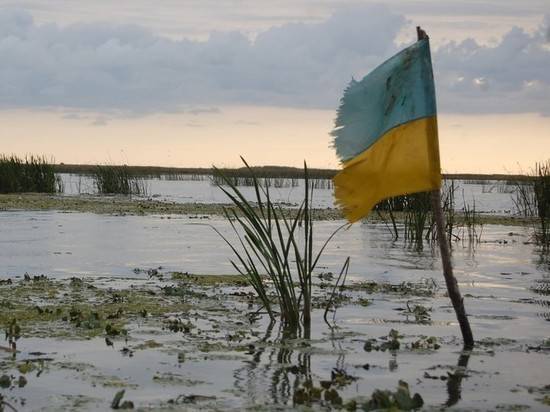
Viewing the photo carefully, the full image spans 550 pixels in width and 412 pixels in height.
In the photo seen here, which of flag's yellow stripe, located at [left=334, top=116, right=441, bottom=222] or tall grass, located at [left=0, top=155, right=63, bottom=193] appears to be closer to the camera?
flag's yellow stripe, located at [left=334, top=116, right=441, bottom=222]

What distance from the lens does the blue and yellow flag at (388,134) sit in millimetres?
6891

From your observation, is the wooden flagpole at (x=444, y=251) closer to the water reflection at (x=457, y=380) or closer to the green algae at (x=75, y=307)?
the water reflection at (x=457, y=380)

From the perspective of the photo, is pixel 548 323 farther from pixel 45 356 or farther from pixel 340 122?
pixel 45 356

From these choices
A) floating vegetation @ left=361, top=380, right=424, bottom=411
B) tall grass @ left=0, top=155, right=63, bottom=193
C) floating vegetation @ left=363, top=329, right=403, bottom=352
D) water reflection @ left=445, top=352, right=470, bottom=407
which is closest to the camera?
floating vegetation @ left=361, top=380, right=424, bottom=411

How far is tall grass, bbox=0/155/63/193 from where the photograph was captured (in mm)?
36531

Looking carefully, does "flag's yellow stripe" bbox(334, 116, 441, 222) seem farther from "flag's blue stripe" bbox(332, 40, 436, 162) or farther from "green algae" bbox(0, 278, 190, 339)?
"green algae" bbox(0, 278, 190, 339)

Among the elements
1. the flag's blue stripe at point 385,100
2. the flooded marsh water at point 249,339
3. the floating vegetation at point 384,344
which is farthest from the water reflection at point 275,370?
the flag's blue stripe at point 385,100

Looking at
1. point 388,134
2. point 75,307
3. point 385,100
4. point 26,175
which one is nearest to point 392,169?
point 388,134

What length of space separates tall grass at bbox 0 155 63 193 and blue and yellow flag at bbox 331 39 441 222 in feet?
103

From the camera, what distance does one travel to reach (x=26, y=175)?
37.2 m

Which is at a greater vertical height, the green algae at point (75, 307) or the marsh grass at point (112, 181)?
the marsh grass at point (112, 181)

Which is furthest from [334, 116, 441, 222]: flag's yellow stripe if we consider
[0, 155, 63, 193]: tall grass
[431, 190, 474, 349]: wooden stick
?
[0, 155, 63, 193]: tall grass

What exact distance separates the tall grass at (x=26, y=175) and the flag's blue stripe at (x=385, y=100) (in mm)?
31219

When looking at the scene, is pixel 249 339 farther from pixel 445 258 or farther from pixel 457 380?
pixel 457 380
